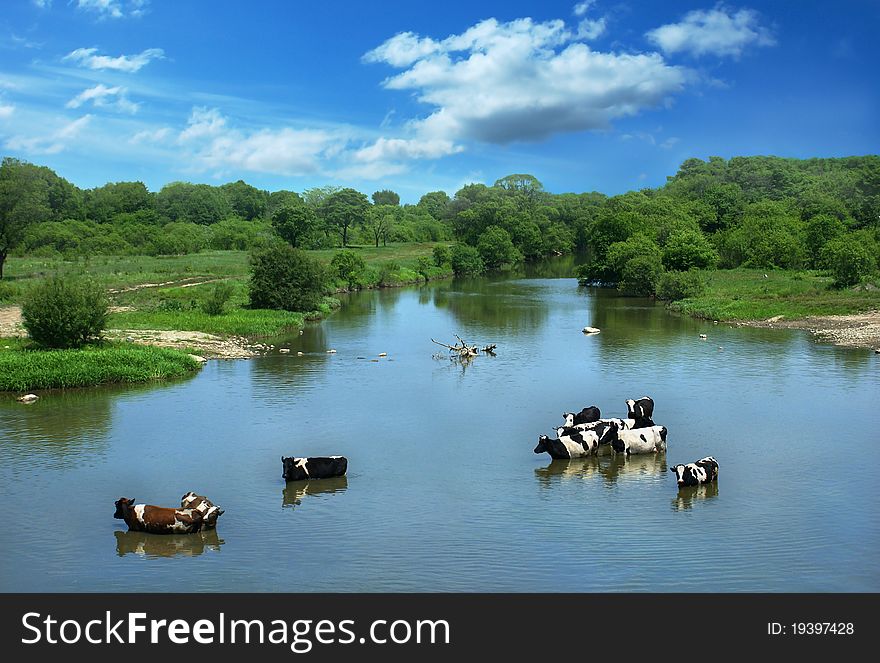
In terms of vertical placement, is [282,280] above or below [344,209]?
below

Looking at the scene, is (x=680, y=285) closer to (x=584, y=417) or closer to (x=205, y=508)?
(x=584, y=417)

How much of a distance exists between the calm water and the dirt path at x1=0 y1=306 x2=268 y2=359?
5.61 ft

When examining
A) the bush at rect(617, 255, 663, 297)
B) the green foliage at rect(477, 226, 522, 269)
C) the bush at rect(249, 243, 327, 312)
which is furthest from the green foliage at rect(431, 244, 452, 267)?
the bush at rect(249, 243, 327, 312)

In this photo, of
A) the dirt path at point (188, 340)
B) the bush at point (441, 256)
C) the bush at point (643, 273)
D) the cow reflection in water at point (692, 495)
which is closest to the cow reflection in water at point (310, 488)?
the cow reflection in water at point (692, 495)

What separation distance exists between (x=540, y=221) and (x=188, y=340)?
9934 centimetres

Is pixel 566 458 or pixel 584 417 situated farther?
pixel 584 417

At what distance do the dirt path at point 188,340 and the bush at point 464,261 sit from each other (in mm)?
56443

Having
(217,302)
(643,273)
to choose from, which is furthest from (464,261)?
(217,302)

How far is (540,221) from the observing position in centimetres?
13325

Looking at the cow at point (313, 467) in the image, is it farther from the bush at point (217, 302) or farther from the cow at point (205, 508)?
the bush at point (217, 302)

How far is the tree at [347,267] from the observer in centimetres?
7381

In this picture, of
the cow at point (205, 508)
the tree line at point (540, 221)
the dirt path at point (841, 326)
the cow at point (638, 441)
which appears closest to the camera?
the cow at point (205, 508)
